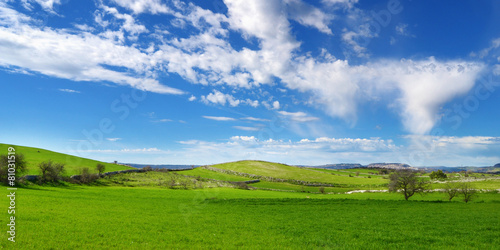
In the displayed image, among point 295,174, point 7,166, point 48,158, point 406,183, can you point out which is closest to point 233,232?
point 406,183

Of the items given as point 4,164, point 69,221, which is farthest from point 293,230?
point 4,164

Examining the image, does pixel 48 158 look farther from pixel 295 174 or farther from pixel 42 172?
pixel 295 174

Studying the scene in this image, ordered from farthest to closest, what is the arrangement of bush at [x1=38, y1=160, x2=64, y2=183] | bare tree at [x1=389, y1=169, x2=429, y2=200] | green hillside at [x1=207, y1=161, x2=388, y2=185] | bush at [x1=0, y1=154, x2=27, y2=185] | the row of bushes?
green hillside at [x1=207, y1=161, x2=388, y2=185] < bare tree at [x1=389, y1=169, x2=429, y2=200] < bush at [x1=38, y1=160, x2=64, y2=183] < the row of bushes < bush at [x1=0, y1=154, x2=27, y2=185]

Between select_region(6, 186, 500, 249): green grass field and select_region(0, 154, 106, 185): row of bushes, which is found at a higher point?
select_region(0, 154, 106, 185): row of bushes

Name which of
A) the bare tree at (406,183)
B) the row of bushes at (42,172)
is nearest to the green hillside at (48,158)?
the row of bushes at (42,172)

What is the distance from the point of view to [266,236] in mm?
23609

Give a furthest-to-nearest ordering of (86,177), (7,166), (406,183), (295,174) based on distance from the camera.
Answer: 1. (295,174)
2. (86,177)
3. (406,183)
4. (7,166)

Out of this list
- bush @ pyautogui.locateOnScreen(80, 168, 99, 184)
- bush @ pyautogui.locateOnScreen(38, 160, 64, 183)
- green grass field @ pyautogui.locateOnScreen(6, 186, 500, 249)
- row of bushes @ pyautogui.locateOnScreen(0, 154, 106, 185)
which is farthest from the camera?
bush @ pyautogui.locateOnScreen(80, 168, 99, 184)

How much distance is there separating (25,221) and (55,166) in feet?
168

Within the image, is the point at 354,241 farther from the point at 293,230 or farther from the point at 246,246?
the point at 246,246

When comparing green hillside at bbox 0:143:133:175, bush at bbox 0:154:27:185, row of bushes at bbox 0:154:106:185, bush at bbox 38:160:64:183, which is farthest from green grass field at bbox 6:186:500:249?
green hillside at bbox 0:143:133:175

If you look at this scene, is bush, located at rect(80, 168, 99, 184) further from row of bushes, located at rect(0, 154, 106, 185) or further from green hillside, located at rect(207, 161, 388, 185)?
green hillside, located at rect(207, 161, 388, 185)

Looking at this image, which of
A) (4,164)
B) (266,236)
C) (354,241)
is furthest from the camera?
(4,164)

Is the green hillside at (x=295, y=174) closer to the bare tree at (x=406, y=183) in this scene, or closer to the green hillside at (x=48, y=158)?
the bare tree at (x=406, y=183)
